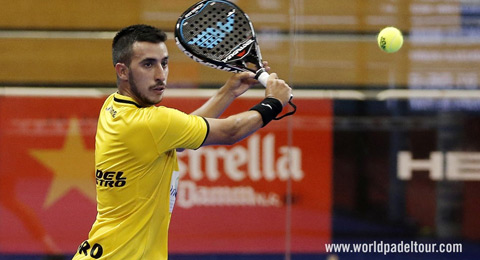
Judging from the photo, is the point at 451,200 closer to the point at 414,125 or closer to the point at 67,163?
the point at 414,125

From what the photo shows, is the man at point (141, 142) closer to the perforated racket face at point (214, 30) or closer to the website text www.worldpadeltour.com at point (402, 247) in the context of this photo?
the perforated racket face at point (214, 30)

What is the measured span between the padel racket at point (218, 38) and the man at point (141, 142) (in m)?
0.19

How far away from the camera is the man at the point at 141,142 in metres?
2.98

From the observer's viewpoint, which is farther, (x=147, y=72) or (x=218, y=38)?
(x=218, y=38)

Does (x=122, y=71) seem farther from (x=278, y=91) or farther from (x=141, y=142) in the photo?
(x=278, y=91)

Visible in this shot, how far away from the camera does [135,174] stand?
→ 3.01 meters

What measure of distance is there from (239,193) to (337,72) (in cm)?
107

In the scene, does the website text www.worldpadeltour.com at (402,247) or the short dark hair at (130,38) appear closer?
the short dark hair at (130,38)

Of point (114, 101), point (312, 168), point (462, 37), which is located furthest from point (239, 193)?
point (114, 101)

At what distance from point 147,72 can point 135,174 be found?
15.2 inches

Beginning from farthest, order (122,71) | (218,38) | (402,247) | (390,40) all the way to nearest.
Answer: (402,247), (390,40), (218,38), (122,71)

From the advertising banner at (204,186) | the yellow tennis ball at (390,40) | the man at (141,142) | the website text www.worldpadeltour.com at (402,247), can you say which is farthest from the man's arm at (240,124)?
the website text www.worldpadeltour.com at (402,247)

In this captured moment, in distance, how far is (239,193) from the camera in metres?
5.51

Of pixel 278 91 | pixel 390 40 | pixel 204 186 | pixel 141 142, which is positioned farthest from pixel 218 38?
pixel 204 186
